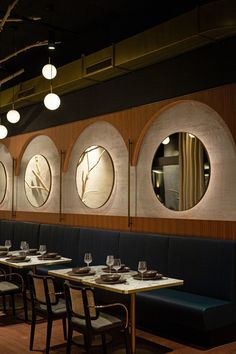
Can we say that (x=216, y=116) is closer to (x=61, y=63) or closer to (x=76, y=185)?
(x=76, y=185)

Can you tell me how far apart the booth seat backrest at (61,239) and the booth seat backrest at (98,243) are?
0.49ft

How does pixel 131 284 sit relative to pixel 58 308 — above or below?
above

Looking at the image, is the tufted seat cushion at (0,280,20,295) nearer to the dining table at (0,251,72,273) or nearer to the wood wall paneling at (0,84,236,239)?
the dining table at (0,251,72,273)

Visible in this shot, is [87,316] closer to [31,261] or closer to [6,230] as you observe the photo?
[31,261]

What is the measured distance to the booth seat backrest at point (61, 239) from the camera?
22.4 ft

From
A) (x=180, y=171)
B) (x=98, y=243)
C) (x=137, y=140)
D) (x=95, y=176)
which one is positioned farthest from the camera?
(x=95, y=176)

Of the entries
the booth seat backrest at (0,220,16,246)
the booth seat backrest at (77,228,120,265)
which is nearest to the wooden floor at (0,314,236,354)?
the booth seat backrest at (77,228,120,265)

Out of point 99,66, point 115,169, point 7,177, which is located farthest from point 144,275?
point 7,177

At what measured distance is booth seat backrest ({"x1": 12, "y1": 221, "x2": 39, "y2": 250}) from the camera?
7.74 meters

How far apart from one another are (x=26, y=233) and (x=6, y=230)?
0.79m

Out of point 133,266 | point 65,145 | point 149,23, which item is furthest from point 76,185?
point 149,23

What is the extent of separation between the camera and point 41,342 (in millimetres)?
4738

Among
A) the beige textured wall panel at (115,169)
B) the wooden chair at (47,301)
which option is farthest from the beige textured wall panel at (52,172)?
the wooden chair at (47,301)

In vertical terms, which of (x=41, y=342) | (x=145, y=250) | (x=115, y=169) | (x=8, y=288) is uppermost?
(x=115, y=169)
